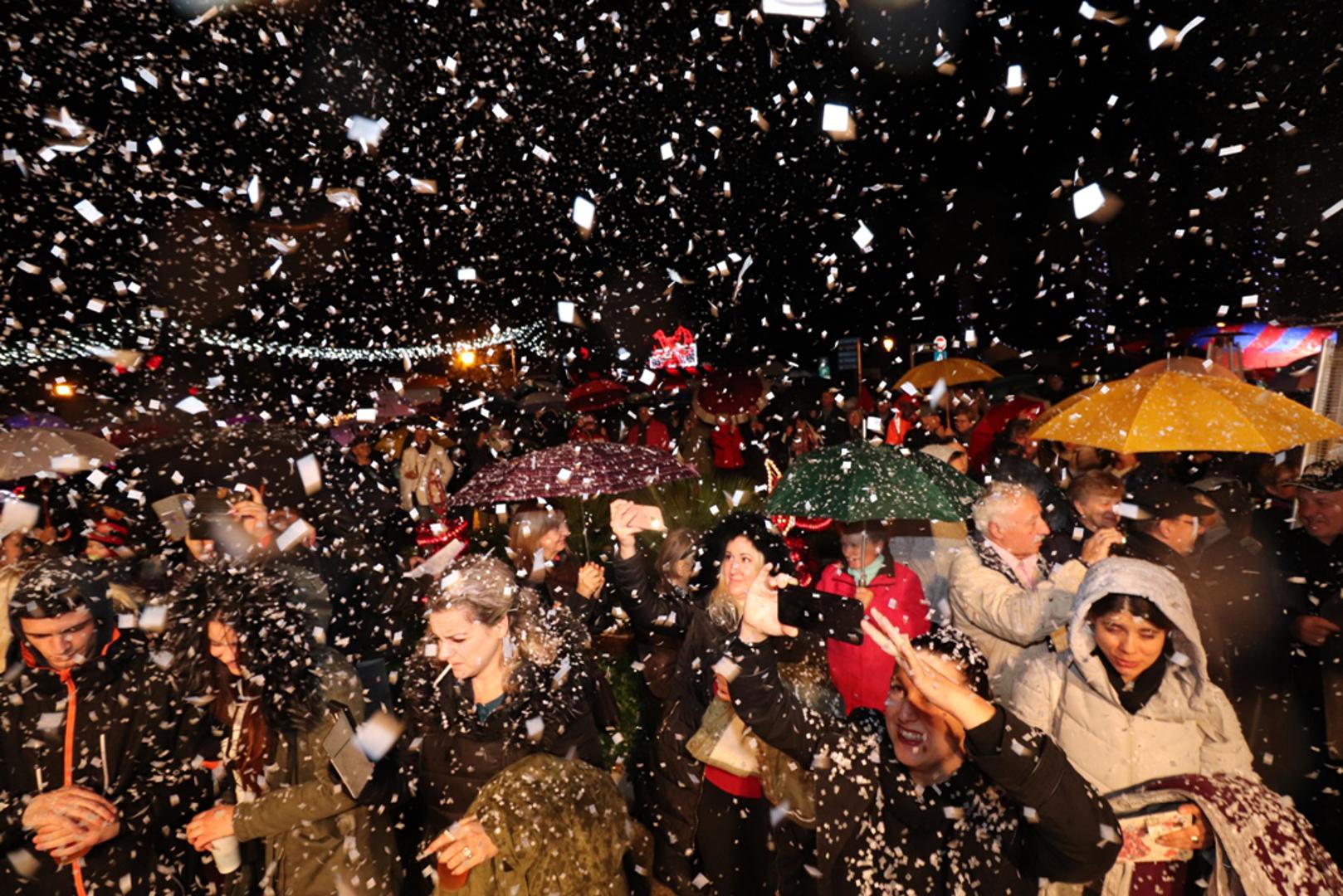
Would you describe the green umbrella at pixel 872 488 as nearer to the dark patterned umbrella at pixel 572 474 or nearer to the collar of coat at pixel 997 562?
the collar of coat at pixel 997 562

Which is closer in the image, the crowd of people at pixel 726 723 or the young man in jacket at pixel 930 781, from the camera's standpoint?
the young man in jacket at pixel 930 781

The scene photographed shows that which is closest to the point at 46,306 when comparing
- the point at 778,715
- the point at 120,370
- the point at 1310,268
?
the point at 120,370

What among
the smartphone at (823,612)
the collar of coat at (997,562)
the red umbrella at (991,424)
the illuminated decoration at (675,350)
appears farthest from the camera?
the illuminated decoration at (675,350)

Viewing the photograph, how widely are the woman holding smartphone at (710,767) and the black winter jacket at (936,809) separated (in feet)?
1.28

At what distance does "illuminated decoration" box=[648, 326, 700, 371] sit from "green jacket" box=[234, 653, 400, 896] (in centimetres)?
1938

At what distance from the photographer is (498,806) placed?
2.27 meters

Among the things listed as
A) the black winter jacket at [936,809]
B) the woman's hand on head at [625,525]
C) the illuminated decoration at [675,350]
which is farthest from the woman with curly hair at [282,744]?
the illuminated decoration at [675,350]

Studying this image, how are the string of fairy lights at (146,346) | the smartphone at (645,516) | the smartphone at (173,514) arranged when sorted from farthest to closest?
the string of fairy lights at (146,346)
the smartphone at (173,514)
the smartphone at (645,516)

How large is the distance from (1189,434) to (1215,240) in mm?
6600

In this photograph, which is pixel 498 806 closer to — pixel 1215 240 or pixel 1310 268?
pixel 1310 268

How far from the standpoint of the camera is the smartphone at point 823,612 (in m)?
2.62

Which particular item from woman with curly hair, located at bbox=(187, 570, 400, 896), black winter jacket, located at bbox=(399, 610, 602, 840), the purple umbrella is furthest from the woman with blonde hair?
the purple umbrella

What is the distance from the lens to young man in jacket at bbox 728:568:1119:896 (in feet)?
5.67

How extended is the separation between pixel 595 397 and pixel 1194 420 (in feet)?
33.0
